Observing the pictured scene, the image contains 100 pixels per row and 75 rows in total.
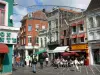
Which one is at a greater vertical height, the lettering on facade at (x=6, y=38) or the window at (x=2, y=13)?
the window at (x=2, y=13)

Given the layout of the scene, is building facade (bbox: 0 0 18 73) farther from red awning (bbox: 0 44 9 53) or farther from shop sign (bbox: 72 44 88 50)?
shop sign (bbox: 72 44 88 50)

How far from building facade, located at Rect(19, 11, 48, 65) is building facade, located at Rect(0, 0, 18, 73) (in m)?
40.0

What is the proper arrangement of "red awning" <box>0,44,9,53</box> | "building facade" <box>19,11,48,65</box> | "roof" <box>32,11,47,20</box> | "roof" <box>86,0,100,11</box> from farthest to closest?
"roof" <box>32,11,47,20</box>
"building facade" <box>19,11,48,65</box>
"roof" <box>86,0,100,11</box>
"red awning" <box>0,44,9,53</box>

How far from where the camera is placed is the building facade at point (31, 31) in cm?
6291

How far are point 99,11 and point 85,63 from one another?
30.8 ft

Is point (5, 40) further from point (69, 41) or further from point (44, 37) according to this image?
point (44, 37)

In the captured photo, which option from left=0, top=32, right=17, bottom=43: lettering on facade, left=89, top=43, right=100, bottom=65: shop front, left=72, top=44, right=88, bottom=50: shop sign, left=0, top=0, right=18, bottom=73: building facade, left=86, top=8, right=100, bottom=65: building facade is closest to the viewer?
left=0, top=32, right=17, bottom=43: lettering on facade

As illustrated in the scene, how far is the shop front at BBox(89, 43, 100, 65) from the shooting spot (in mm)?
39594

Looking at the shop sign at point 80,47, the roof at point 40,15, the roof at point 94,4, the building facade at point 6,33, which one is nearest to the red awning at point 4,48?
the building facade at point 6,33

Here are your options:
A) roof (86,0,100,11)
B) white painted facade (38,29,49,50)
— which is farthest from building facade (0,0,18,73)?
white painted facade (38,29,49,50)

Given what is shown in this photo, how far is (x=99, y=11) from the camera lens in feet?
127

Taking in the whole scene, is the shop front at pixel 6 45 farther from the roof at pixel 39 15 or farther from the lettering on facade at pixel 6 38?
the roof at pixel 39 15

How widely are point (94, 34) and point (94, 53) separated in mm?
3609

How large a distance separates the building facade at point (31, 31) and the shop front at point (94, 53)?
24.3 meters
